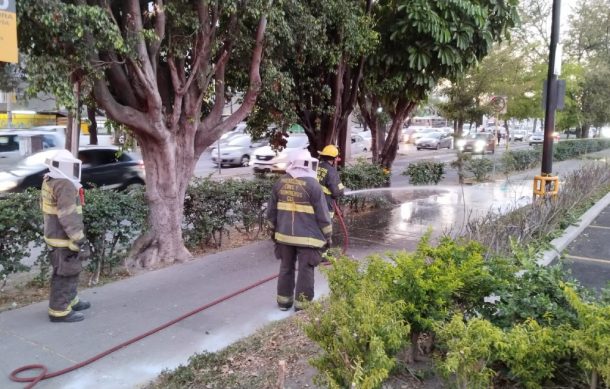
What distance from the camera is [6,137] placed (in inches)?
552

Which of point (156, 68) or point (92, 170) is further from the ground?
point (156, 68)

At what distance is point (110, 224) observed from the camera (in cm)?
594

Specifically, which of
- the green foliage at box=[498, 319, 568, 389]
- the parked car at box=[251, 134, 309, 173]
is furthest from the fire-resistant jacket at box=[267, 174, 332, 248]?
the parked car at box=[251, 134, 309, 173]

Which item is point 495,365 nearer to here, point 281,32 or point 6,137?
point 281,32

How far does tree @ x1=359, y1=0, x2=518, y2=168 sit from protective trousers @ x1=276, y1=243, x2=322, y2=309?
16.4ft

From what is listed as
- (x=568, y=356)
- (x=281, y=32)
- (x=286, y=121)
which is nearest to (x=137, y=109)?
(x=281, y=32)

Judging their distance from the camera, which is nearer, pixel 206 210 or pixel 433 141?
pixel 206 210

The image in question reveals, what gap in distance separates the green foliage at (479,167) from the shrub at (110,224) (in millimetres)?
12918

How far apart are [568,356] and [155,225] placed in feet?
16.2

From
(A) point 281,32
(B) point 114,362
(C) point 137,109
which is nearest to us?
(B) point 114,362

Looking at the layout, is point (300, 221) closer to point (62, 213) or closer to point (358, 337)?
point (62, 213)

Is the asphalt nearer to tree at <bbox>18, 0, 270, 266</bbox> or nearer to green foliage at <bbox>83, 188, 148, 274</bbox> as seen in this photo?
green foliage at <bbox>83, 188, 148, 274</bbox>

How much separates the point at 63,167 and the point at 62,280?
104 cm

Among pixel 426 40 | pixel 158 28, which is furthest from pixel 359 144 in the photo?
pixel 158 28
